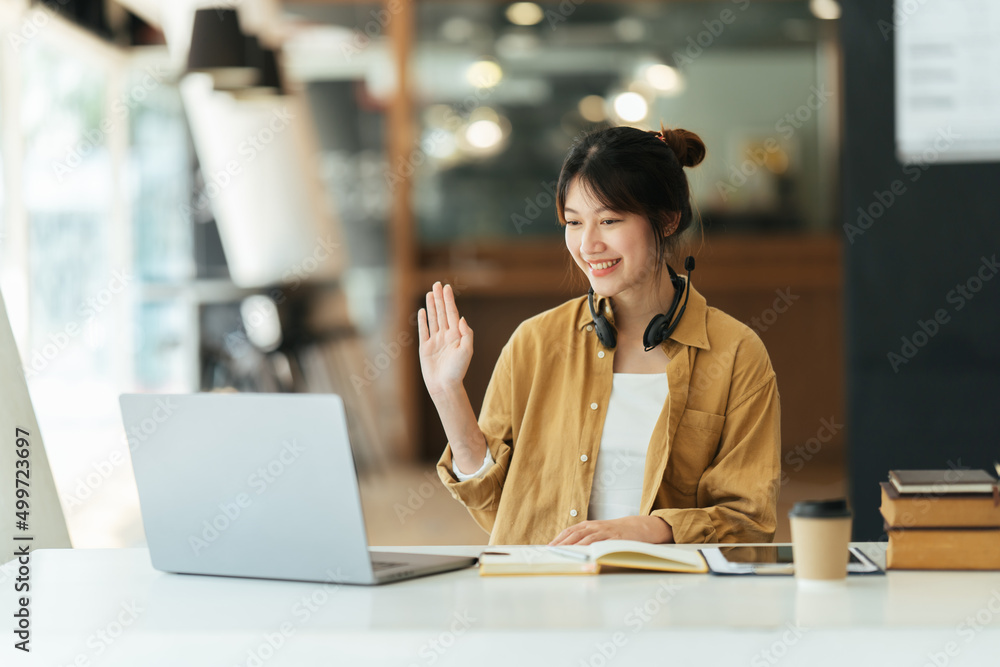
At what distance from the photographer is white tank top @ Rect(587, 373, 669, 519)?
170cm

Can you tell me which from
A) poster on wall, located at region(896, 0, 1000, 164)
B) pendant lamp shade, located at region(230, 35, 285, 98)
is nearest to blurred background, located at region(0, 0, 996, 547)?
pendant lamp shade, located at region(230, 35, 285, 98)

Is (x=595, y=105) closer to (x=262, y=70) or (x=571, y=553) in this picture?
(x=262, y=70)

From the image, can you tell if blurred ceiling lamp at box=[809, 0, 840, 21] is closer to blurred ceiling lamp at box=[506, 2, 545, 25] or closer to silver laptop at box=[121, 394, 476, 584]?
blurred ceiling lamp at box=[506, 2, 545, 25]

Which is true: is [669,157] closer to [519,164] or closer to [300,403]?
[300,403]

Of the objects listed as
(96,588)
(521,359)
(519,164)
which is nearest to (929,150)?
(521,359)

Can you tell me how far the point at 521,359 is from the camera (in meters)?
1.81

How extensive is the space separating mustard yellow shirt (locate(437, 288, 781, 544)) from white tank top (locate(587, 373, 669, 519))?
0.02 metres

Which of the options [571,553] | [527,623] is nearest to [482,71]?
[571,553]

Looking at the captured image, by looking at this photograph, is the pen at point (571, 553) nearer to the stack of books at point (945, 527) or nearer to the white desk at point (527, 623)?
the white desk at point (527, 623)

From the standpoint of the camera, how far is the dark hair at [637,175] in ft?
5.57

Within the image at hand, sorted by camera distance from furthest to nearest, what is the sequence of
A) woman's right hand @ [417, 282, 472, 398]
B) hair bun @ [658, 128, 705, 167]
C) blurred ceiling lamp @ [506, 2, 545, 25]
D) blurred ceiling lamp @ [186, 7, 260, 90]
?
blurred ceiling lamp @ [506, 2, 545, 25] → blurred ceiling lamp @ [186, 7, 260, 90] → hair bun @ [658, 128, 705, 167] → woman's right hand @ [417, 282, 472, 398]

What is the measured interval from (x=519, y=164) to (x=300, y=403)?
4665mm

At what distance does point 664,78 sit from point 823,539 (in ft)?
15.7

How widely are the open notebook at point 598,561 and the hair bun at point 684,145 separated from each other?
786 mm
